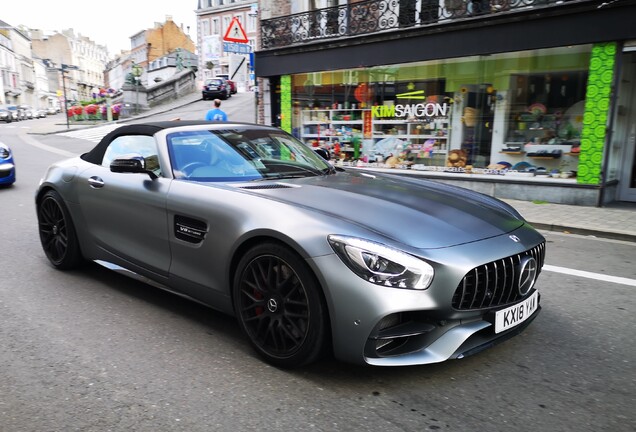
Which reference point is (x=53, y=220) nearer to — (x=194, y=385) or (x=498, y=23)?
(x=194, y=385)

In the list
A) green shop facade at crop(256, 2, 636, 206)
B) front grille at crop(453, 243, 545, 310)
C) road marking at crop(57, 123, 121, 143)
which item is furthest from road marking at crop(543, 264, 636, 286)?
road marking at crop(57, 123, 121, 143)

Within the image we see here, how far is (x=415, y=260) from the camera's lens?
2.48m

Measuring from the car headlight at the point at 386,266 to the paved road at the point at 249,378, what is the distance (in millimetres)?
623

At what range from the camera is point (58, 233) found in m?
4.61

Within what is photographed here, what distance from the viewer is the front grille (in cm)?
254

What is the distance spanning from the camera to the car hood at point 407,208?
268cm

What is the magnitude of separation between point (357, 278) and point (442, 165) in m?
9.58

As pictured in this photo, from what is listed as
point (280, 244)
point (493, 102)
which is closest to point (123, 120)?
point (493, 102)

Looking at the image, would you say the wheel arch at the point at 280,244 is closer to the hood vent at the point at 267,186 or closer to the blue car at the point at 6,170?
the hood vent at the point at 267,186

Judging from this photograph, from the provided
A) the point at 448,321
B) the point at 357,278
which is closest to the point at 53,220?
the point at 357,278

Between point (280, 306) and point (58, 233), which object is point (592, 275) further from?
point (58, 233)

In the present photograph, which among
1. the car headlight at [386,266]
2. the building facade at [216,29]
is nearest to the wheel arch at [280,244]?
the car headlight at [386,266]

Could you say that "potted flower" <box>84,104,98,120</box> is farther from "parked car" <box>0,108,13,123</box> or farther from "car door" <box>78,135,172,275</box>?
"car door" <box>78,135,172,275</box>

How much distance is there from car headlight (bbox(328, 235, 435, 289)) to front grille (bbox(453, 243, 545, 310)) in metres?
0.22
